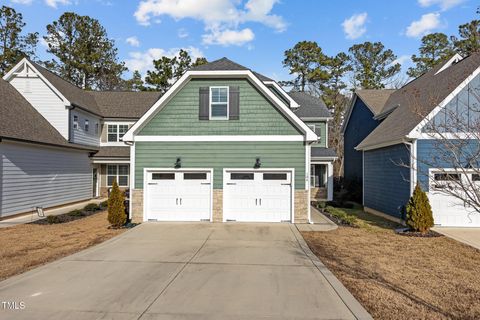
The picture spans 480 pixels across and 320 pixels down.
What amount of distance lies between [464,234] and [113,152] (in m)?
20.9

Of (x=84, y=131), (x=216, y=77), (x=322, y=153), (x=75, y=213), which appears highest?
(x=216, y=77)

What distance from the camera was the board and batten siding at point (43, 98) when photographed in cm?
1939

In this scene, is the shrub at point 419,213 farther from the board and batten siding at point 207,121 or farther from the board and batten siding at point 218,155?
the board and batten siding at point 207,121

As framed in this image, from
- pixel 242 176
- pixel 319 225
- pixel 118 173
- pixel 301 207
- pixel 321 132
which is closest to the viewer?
pixel 319 225

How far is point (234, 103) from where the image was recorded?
13586mm

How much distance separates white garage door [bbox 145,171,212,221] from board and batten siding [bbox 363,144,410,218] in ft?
25.0

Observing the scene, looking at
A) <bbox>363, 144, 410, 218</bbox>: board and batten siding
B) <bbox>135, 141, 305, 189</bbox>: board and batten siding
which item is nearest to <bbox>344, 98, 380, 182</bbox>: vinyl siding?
<bbox>363, 144, 410, 218</bbox>: board and batten siding

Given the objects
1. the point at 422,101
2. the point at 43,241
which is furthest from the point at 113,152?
the point at 422,101

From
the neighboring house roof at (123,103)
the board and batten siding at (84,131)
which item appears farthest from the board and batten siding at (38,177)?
the neighboring house roof at (123,103)

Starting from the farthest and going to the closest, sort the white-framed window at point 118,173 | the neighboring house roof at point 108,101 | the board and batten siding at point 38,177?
the white-framed window at point 118,173 < the neighboring house roof at point 108,101 < the board and batten siding at point 38,177

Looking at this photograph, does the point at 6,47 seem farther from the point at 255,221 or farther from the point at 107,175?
the point at 255,221

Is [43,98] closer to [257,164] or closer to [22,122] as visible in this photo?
[22,122]

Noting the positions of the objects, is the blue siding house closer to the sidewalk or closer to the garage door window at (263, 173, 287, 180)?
the sidewalk

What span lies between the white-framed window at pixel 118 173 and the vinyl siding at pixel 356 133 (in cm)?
1673
